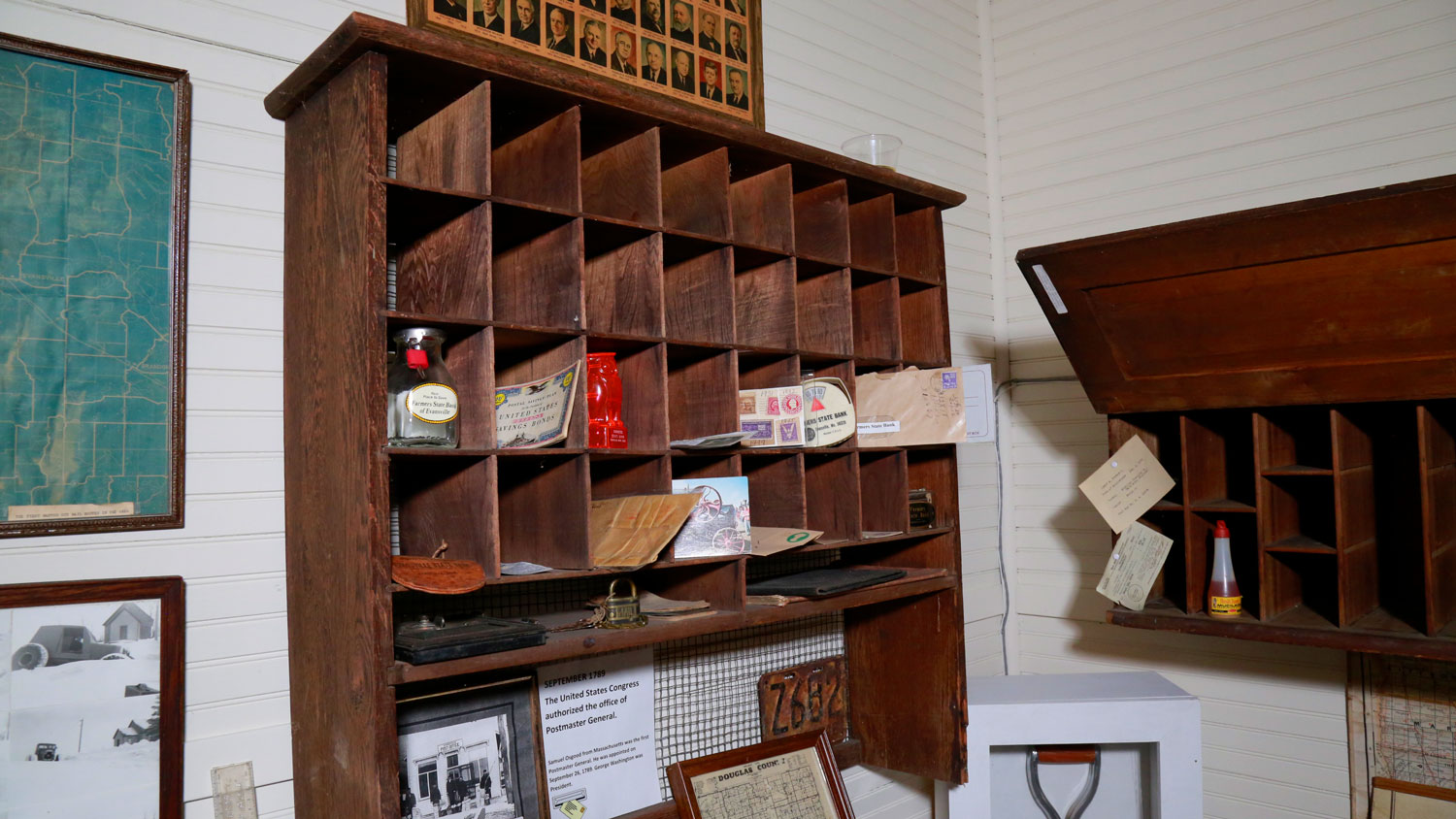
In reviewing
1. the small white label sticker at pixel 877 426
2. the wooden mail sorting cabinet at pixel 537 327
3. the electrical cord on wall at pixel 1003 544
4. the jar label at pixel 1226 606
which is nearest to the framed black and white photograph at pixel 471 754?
the wooden mail sorting cabinet at pixel 537 327

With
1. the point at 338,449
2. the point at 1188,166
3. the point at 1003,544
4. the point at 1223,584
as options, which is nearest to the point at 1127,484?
the point at 1223,584

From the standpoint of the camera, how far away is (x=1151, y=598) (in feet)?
9.54

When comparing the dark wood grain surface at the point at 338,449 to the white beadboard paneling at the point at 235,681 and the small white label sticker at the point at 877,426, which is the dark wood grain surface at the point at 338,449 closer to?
the white beadboard paneling at the point at 235,681

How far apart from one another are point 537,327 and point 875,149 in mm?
1281

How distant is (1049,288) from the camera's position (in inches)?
101

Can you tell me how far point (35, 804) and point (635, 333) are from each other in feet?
4.29

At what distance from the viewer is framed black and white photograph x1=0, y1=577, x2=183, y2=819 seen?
159 cm

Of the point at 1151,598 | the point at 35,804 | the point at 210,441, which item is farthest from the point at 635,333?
the point at 1151,598

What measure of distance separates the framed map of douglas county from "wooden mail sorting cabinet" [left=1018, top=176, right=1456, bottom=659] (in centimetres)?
197

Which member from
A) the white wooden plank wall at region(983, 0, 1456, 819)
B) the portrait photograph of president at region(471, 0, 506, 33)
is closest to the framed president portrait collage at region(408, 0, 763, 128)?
the portrait photograph of president at region(471, 0, 506, 33)

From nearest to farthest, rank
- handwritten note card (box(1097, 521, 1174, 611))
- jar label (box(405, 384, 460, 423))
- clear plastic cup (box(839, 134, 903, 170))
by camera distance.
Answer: jar label (box(405, 384, 460, 423)) < clear plastic cup (box(839, 134, 903, 170)) < handwritten note card (box(1097, 521, 1174, 611))

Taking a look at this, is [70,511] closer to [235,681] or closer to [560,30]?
A: [235,681]

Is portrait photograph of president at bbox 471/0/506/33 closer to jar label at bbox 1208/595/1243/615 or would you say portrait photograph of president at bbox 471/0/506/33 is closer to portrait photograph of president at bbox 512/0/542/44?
portrait photograph of president at bbox 512/0/542/44

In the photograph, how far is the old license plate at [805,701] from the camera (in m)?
2.72
